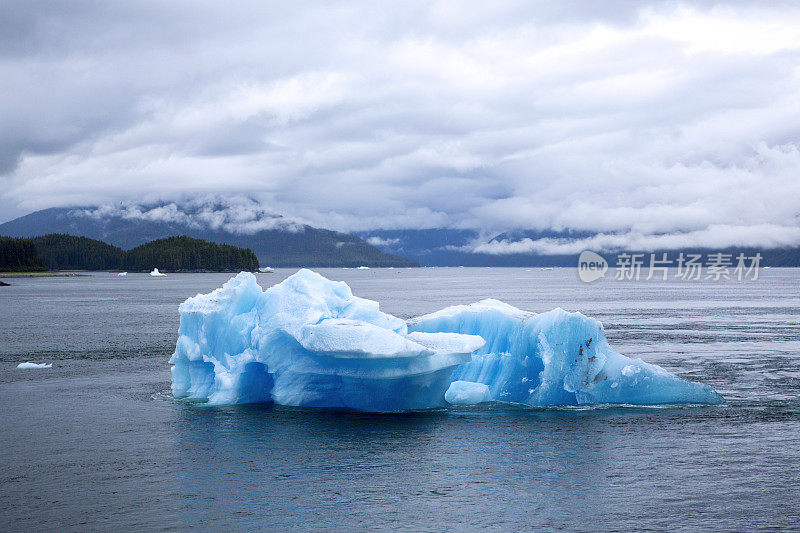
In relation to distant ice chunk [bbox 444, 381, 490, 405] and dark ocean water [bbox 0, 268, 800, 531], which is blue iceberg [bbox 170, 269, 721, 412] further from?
dark ocean water [bbox 0, 268, 800, 531]

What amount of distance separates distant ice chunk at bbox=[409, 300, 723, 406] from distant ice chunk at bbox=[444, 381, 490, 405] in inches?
15.5

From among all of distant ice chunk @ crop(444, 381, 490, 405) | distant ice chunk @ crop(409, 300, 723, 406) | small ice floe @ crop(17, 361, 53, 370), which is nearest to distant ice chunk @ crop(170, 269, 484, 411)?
distant ice chunk @ crop(444, 381, 490, 405)

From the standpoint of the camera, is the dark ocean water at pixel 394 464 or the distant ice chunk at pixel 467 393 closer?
the dark ocean water at pixel 394 464

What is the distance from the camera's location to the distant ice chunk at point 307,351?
19969 millimetres

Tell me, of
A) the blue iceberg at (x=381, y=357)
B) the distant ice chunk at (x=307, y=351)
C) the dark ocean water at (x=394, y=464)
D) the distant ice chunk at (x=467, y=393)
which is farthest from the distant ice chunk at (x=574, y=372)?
the distant ice chunk at (x=307, y=351)

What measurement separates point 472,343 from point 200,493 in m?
8.79

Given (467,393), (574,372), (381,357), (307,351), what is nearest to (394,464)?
(381,357)

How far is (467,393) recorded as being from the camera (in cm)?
2266

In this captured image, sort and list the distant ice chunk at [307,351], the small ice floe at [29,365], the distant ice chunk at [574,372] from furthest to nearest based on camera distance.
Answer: the small ice floe at [29,365] < the distant ice chunk at [574,372] < the distant ice chunk at [307,351]

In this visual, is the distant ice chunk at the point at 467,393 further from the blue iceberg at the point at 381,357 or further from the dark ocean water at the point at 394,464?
the dark ocean water at the point at 394,464

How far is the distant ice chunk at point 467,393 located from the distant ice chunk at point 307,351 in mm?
589

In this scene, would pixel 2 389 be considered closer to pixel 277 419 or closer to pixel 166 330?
pixel 277 419

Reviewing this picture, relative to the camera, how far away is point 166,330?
5000 centimetres

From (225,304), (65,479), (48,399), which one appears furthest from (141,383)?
(65,479)
